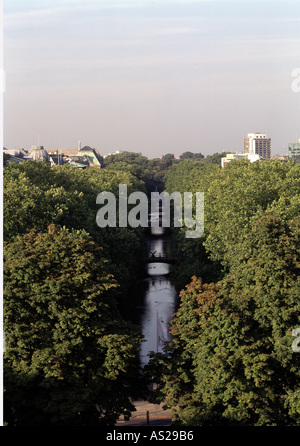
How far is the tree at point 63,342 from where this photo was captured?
24.5m

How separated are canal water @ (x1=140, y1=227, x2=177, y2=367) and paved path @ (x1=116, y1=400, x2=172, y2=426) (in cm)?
302

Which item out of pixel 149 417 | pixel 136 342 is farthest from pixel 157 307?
pixel 136 342

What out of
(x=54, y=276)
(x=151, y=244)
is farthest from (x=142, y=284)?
(x=54, y=276)

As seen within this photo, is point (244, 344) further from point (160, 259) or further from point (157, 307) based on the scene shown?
point (160, 259)

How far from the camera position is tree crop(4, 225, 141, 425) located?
2448 centimetres

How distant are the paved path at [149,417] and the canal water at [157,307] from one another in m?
3.02

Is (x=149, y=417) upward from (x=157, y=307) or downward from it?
downward

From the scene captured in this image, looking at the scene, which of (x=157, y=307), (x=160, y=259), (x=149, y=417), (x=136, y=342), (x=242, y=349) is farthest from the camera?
(x=160, y=259)

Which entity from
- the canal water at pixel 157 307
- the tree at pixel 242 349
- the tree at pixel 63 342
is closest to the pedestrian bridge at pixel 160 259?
the canal water at pixel 157 307

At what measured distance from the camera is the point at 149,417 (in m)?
30.7

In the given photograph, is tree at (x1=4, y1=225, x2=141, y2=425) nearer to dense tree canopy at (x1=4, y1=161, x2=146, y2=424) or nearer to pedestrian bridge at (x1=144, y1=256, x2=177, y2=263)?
dense tree canopy at (x1=4, y1=161, x2=146, y2=424)

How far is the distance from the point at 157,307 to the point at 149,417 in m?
24.7

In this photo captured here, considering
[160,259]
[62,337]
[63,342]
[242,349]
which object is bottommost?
[242,349]

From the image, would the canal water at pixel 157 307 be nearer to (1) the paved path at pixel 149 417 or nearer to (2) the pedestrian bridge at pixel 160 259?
(2) the pedestrian bridge at pixel 160 259
